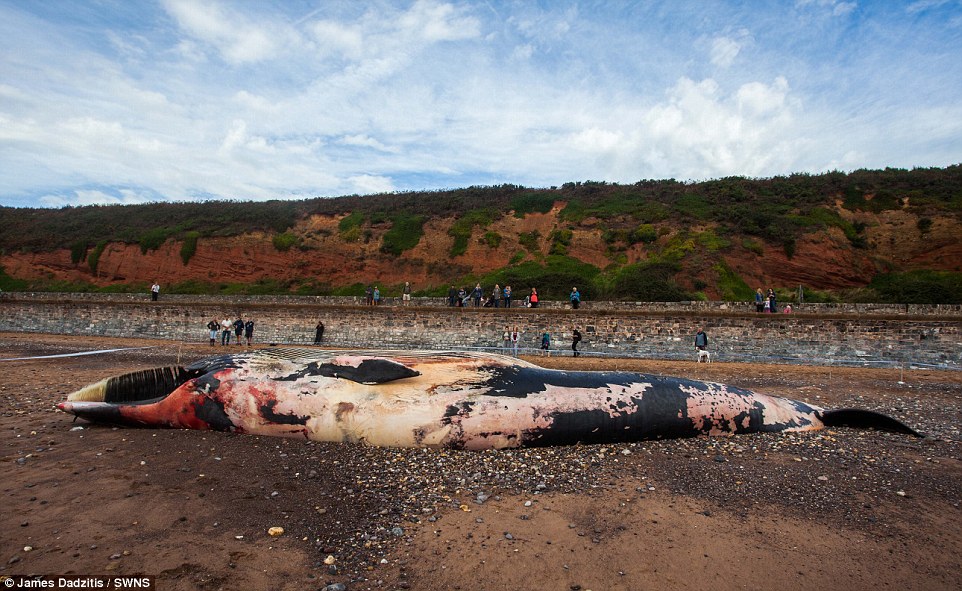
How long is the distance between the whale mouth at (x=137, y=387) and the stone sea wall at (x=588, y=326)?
16.6 meters

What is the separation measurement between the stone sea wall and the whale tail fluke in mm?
13703

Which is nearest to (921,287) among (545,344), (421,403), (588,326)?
(588,326)

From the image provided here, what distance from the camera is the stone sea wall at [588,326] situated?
1855 cm

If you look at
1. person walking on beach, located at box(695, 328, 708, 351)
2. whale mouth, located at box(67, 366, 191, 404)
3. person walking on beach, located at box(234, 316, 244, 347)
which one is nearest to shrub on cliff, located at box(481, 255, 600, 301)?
person walking on beach, located at box(695, 328, 708, 351)

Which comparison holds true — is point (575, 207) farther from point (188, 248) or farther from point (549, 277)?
point (188, 248)

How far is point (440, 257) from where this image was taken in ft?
131

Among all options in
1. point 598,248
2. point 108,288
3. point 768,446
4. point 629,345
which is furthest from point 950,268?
point 108,288

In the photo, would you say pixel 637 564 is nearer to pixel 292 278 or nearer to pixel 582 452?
pixel 582 452

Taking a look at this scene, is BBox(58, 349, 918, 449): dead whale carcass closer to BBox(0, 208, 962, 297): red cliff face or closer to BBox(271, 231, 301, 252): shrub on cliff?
BBox(0, 208, 962, 297): red cliff face

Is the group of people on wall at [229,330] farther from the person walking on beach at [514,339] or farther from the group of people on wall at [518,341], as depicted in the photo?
the person walking on beach at [514,339]

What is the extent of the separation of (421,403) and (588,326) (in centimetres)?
1683

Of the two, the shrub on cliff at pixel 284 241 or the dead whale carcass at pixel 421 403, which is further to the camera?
the shrub on cliff at pixel 284 241

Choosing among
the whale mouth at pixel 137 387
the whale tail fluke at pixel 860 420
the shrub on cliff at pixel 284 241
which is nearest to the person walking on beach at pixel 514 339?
the whale tail fluke at pixel 860 420

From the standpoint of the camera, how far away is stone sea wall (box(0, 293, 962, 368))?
1855 cm
